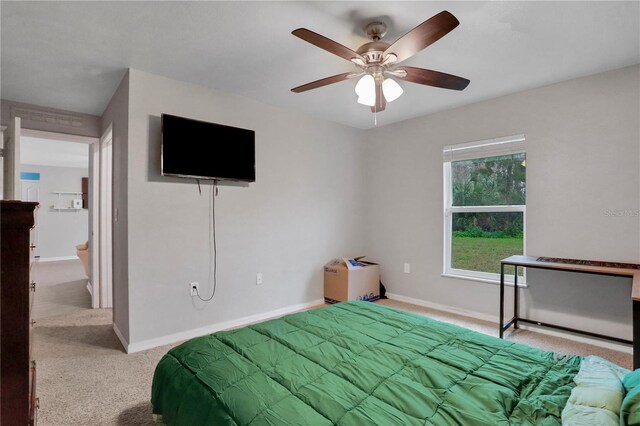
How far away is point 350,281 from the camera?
3.94 meters

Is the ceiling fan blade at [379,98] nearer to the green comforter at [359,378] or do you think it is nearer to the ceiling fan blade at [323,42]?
the ceiling fan blade at [323,42]

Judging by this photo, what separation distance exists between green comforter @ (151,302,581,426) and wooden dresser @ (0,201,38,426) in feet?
1.81

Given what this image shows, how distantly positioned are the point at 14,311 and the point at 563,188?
12.8 feet

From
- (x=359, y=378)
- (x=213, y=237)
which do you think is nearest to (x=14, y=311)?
(x=359, y=378)

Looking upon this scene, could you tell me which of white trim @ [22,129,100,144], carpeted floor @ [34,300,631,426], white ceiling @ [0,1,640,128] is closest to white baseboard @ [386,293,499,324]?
carpeted floor @ [34,300,631,426]

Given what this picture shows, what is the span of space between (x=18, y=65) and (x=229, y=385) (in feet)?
10.3

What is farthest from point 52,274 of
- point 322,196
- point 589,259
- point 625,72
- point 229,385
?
point 625,72

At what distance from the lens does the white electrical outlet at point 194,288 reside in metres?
3.03

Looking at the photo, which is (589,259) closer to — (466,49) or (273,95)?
(466,49)

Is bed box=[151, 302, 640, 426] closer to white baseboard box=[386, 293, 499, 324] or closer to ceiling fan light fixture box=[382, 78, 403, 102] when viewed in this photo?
ceiling fan light fixture box=[382, 78, 403, 102]

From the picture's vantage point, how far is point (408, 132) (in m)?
4.18

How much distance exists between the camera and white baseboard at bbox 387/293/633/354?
107 inches

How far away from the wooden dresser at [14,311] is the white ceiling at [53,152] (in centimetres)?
489

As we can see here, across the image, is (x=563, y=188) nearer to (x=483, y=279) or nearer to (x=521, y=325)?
(x=483, y=279)
